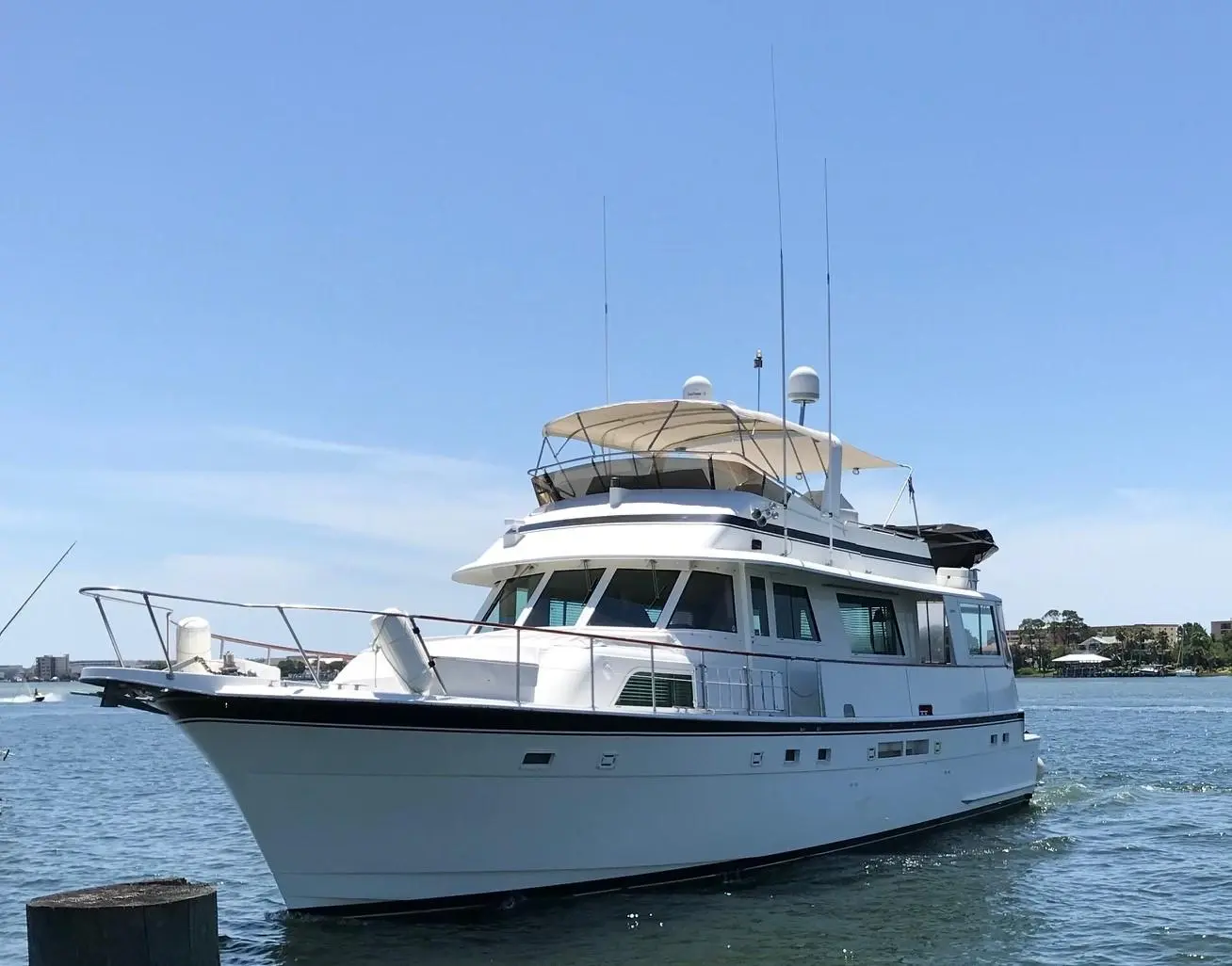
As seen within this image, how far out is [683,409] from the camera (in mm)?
14273

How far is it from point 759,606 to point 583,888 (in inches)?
146

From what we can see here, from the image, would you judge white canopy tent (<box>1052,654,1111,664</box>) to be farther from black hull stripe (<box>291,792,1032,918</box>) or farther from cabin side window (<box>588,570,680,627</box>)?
cabin side window (<box>588,570,680,627</box>)

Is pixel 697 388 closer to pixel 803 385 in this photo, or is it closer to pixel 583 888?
pixel 803 385

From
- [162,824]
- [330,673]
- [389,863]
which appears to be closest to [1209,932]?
[389,863]

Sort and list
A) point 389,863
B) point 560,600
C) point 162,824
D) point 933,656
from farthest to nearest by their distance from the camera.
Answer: point 162,824
point 933,656
point 560,600
point 389,863

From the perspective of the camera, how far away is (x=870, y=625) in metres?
14.6

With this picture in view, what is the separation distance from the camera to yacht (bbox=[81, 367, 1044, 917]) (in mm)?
9297

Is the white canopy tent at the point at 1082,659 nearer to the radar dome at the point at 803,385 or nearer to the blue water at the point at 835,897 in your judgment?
the blue water at the point at 835,897

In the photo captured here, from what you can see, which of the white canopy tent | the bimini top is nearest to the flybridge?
the bimini top

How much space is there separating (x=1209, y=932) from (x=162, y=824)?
46.8ft

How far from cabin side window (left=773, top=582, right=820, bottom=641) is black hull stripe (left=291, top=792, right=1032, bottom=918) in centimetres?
224

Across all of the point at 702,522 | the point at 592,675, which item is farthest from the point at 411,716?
the point at 702,522

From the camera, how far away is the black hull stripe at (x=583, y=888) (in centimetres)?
975

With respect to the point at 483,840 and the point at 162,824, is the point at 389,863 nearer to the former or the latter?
the point at 483,840
